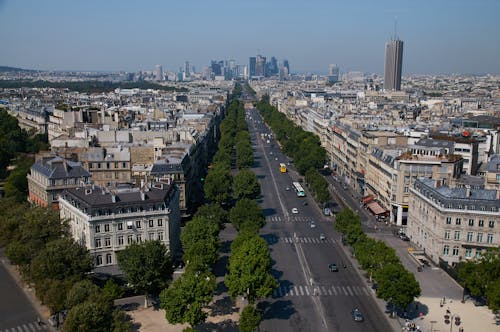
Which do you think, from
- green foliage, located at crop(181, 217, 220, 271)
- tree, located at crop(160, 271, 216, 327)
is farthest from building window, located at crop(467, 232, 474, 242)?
tree, located at crop(160, 271, 216, 327)

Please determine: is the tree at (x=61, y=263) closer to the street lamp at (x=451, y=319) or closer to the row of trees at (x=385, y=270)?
the row of trees at (x=385, y=270)

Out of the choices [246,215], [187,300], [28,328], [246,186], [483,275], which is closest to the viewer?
[187,300]

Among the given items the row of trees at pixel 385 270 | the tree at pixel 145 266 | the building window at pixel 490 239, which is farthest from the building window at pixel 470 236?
the tree at pixel 145 266

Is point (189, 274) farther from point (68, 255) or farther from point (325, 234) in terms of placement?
point (325, 234)

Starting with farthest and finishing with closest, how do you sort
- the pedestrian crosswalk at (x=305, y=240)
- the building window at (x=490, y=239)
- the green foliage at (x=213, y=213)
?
the pedestrian crosswalk at (x=305, y=240) < the green foliage at (x=213, y=213) < the building window at (x=490, y=239)

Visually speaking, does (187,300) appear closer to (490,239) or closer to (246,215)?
(246,215)

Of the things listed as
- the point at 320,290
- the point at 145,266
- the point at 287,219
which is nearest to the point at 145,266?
the point at 145,266
